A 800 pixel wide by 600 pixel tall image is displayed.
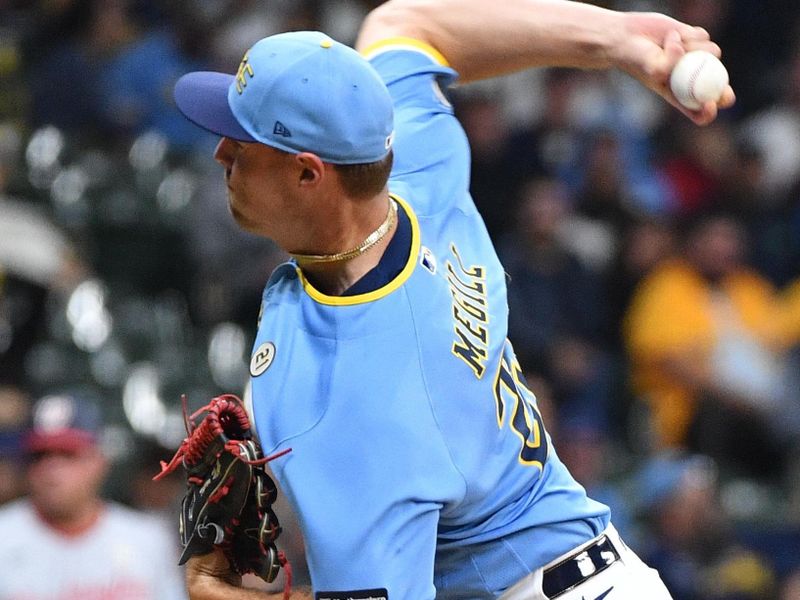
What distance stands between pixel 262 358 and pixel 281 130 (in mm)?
426

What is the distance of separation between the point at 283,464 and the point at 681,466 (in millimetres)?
5221

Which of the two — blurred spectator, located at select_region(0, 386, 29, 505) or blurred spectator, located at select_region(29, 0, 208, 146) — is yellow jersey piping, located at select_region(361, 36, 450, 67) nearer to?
blurred spectator, located at select_region(0, 386, 29, 505)

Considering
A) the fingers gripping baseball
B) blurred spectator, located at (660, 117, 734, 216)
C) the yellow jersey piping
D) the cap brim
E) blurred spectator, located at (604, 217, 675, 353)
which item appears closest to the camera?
the cap brim

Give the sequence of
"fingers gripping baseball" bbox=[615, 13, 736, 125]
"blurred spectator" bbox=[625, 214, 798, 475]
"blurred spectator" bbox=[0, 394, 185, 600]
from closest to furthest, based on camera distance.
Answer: "fingers gripping baseball" bbox=[615, 13, 736, 125]
"blurred spectator" bbox=[0, 394, 185, 600]
"blurred spectator" bbox=[625, 214, 798, 475]

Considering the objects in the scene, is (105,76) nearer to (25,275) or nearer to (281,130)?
(25,275)

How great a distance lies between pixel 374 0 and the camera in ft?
33.0

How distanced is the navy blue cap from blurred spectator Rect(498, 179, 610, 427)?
5.30 metres

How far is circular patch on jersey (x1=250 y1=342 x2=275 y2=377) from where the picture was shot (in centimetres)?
263

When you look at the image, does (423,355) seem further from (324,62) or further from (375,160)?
(324,62)

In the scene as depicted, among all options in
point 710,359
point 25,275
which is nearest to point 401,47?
point 25,275

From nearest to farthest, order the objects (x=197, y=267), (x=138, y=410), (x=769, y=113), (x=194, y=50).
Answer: (x=138, y=410) < (x=197, y=267) < (x=194, y=50) < (x=769, y=113)

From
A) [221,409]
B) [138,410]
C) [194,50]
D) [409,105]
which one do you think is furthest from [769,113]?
[221,409]

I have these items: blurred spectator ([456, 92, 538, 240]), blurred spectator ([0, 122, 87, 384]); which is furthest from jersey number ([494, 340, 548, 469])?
blurred spectator ([456, 92, 538, 240])

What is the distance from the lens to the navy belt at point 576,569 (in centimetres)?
289
